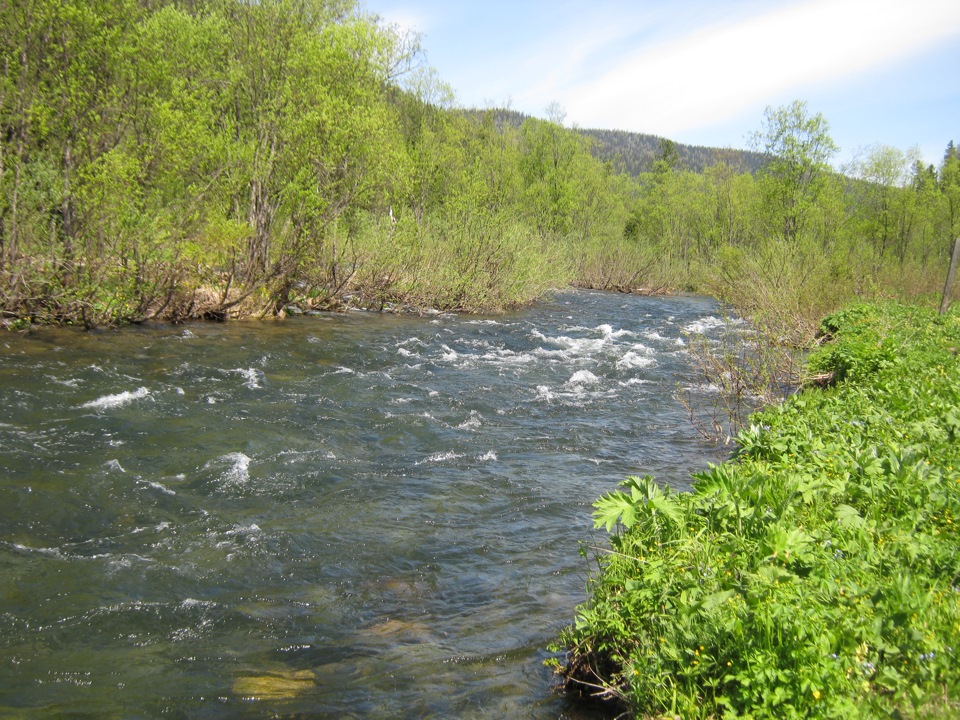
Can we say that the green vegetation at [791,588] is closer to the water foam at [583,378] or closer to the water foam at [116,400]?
the water foam at [116,400]

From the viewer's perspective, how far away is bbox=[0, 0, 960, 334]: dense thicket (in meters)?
15.2

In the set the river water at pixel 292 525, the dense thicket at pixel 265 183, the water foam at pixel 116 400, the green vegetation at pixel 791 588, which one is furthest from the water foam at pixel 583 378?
the green vegetation at pixel 791 588

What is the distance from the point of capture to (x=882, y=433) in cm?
645

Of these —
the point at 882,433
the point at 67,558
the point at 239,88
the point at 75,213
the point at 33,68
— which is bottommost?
the point at 67,558

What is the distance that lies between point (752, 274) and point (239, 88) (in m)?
16.1

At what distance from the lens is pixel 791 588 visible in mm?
3621

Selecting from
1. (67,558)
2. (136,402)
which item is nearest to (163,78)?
(136,402)

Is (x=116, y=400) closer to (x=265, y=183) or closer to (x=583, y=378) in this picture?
(x=583, y=378)

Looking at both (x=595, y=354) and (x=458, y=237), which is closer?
(x=595, y=354)

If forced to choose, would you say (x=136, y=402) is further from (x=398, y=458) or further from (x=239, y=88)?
(x=239, y=88)

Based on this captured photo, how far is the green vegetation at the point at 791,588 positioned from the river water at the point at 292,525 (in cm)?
92

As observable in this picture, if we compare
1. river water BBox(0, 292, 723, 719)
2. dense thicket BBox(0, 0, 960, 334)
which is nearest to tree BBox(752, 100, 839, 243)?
dense thicket BBox(0, 0, 960, 334)

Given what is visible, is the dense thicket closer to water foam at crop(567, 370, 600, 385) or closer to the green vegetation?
water foam at crop(567, 370, 600, 385)

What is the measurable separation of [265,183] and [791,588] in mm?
20431
